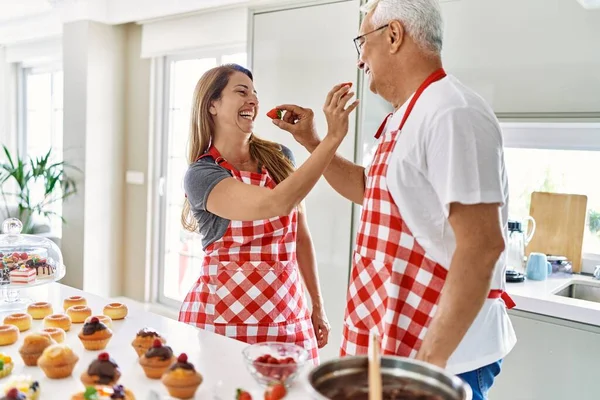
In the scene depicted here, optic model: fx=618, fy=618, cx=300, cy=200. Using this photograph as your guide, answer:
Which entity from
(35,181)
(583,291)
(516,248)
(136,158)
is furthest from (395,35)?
(35,181)

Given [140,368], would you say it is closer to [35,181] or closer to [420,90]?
[420,90]

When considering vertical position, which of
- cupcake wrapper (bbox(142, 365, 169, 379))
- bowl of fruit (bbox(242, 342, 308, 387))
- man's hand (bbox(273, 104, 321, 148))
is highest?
man's hand (bbox(273, 104, 321, 148))

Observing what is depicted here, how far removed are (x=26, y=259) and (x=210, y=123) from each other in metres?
0.74

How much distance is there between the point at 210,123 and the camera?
6.75 feet

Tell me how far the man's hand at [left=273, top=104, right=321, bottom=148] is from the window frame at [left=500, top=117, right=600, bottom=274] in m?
1.10

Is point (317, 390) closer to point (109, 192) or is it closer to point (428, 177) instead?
point (428, 177)

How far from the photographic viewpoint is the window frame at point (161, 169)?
14.8 ft

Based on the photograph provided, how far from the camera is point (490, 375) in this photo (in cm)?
141

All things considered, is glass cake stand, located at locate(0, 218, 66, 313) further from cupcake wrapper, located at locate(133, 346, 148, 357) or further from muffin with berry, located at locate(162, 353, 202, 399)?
muffin with berry, located at locate(162, 353, 202, 399)

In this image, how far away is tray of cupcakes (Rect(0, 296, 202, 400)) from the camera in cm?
118

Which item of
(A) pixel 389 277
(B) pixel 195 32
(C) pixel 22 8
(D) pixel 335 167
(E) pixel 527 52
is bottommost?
(A) pixel 389 277

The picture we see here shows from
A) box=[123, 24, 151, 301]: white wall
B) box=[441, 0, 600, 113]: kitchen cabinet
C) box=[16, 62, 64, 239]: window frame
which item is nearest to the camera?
box=[441, 0, 600, 113]: kitchen cabinet

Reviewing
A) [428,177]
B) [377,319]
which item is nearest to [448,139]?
[428,177]

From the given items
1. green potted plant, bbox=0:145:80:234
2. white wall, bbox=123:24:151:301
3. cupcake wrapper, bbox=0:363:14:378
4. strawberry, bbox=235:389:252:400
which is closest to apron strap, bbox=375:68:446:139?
strawberry, bbox=235:389:252:400
